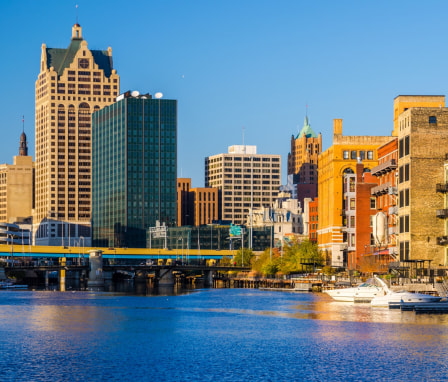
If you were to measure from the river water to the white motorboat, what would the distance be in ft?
7.53

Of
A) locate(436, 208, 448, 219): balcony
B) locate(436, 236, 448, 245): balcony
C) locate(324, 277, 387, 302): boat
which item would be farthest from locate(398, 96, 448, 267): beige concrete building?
locate(324, 277, 387, 302): boat

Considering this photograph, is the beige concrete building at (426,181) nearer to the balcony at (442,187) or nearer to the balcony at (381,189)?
the balcony at (442,187)

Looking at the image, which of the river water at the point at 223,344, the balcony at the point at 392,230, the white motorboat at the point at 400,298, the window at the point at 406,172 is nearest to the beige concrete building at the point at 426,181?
the window at the point at 406,172

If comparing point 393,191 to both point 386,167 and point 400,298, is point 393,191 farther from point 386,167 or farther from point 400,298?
point 400,298

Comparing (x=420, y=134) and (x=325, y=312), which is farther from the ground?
(x=420, y=134)

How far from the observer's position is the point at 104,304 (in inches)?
6334

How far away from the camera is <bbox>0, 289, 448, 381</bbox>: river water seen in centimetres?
7931

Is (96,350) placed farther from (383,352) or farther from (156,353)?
Answer: (383,352)

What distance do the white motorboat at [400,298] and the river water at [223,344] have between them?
90.4 inches

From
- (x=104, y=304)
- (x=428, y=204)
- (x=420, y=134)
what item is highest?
(x=420, y=134)

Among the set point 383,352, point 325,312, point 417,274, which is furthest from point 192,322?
point 417,274

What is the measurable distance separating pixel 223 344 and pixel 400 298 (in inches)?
1858

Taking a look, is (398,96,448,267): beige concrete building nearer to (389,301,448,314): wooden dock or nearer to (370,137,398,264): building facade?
(370,137,398,264): building facade

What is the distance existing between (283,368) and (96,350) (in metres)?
19.8
